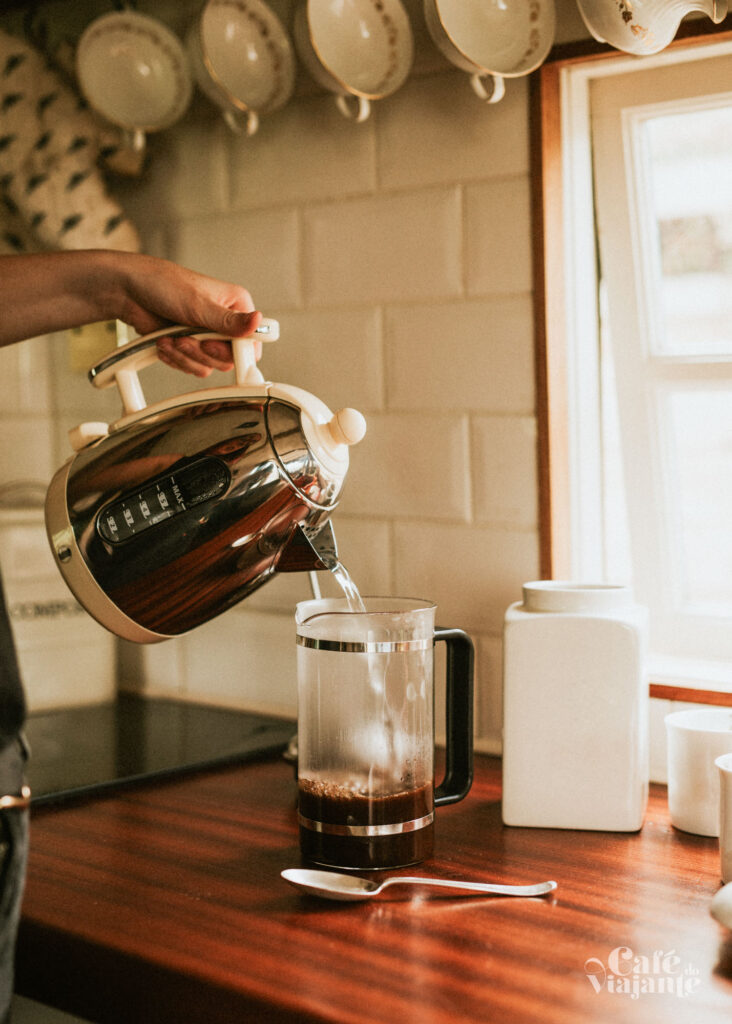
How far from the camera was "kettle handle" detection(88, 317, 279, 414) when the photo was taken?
0.96 metres

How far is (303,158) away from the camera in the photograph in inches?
55.1

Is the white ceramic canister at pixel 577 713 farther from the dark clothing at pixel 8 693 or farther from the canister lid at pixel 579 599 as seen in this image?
the dark clothing at pixel 8 693

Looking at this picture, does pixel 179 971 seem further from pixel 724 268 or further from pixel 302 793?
pixel 724 268

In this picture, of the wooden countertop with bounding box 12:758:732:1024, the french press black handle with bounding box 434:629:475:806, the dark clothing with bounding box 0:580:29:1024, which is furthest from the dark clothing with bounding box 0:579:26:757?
the french press black handle with bounding box 434:629:475:806

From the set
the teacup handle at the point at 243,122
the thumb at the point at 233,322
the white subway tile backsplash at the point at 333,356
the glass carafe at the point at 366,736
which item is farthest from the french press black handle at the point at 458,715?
the teacup handle at the point at 243,122

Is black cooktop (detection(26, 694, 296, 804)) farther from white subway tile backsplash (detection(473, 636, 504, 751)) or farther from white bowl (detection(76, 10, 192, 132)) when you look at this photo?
white bowl (detection(76, 10, 192, 132))

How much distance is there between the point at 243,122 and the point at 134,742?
0.82m

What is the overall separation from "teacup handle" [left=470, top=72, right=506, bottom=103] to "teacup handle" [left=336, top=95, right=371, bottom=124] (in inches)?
5.3

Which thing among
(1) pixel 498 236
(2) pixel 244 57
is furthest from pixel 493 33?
(2) pixel 244 57

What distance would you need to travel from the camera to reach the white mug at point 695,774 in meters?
0.99

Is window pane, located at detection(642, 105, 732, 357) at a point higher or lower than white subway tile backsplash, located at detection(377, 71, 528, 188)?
lower

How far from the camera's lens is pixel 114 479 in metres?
0.93

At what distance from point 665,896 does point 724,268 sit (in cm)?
74

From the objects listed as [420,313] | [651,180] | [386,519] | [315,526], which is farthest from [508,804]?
[651,180]
